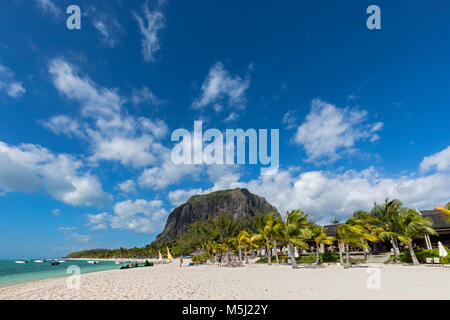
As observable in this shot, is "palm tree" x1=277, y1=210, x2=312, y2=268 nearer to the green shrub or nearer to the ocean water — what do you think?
the green shrub

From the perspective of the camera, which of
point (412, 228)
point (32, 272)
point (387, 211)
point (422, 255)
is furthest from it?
point (32, 272)

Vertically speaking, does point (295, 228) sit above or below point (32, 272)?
above

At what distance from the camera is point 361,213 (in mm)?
33062

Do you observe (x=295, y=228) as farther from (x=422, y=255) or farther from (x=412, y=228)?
(x=422, y=255)

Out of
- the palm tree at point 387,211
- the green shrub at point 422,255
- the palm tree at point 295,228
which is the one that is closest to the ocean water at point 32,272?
the palm tree at point 295,228

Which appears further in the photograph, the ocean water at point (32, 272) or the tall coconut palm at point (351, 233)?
the ocean water at point (32, 272)

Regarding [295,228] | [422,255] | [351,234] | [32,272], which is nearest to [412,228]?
[422,255]

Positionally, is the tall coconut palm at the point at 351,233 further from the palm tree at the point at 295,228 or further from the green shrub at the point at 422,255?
the green shrub at the point at 422,255

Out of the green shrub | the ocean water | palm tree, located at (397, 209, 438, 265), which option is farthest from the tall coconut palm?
the ocean water

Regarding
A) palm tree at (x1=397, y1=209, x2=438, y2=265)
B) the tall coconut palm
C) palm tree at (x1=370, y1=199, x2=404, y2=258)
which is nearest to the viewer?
the tall coconut palm
